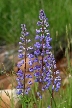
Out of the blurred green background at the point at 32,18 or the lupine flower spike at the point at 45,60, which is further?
the blurred green background at the point at 32,18

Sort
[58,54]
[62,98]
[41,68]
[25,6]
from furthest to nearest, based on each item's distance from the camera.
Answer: [25,6]
[58,54]
[62,98]
[41,68]

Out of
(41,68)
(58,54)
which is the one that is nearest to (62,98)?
(41,68)

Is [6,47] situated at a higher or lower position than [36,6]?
lower

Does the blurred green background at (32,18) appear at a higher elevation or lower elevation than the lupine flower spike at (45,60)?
higher

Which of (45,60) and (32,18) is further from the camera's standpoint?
(32,18)

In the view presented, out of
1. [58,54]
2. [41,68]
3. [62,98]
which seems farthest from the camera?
[58,54]

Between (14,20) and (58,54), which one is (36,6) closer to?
(14,20)

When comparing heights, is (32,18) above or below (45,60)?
above

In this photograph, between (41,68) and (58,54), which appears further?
(58,54)
